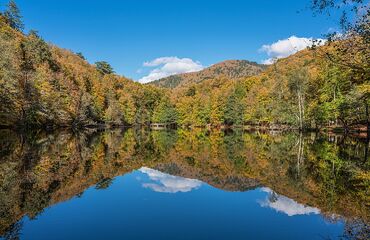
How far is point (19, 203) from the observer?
10156 millimetres

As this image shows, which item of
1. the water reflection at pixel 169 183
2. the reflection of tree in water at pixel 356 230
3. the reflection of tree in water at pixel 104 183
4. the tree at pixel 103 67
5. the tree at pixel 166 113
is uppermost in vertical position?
the tree at pixel 103 67

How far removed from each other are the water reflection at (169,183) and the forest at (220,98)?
26.7 ft

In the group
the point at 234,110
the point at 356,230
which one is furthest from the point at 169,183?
the point at 234,110

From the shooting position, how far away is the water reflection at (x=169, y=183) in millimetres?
14223

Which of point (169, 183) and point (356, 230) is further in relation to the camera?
point (169, 183)

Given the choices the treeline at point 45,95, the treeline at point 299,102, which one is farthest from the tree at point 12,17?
the treeline at point 299,102

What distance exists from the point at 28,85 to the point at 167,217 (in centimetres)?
4865

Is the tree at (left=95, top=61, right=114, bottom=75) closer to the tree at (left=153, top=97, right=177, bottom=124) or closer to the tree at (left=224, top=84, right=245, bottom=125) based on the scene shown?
the tree at (left=153, top=97, right=177, bottom=124)

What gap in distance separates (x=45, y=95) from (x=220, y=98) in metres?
57.3

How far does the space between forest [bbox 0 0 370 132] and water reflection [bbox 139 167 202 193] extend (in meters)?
8.15

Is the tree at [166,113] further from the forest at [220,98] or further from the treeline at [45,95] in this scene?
the treeline at [45,95]

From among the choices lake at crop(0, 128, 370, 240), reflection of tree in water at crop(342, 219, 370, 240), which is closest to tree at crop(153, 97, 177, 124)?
lake at crop(0, 128, 370, 240)

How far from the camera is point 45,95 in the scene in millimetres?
57531

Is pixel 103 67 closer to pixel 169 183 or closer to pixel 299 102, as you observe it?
pixel 299 102
